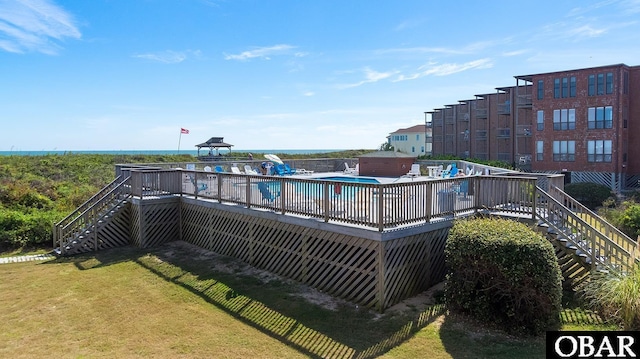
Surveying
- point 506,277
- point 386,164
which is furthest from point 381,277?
point 386,164

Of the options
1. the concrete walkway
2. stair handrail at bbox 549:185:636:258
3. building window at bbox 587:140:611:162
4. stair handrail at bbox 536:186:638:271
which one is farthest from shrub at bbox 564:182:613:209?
the concrete walkway

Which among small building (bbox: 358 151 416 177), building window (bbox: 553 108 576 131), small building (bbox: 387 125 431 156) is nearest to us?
small building (bbox: 358 151 416 177)

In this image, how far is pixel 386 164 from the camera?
2247 centimetres

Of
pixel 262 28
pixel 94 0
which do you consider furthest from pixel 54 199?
pixel 262 28

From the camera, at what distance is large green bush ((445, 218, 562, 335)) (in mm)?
Answer: 5801

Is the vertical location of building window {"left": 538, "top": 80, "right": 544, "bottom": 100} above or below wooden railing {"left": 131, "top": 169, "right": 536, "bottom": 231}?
above

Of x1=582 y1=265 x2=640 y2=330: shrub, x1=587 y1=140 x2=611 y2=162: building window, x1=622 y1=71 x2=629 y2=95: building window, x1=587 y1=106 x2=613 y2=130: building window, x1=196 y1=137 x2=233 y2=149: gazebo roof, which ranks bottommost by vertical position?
x1=582 y1=265 x2=640 y2=330: shrub

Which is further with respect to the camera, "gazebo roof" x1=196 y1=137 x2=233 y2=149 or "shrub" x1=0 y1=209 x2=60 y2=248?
"gazebo roof" x1=196 y1=137 x2=233 y2=149

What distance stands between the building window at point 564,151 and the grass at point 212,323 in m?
27.3

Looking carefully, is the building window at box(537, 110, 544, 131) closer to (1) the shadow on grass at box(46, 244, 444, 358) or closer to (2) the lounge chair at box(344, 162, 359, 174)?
(2) the lounge chair at box(344, 162, 359, 174)

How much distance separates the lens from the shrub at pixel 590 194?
20.9m

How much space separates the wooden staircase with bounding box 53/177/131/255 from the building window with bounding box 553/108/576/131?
29791 millimetres

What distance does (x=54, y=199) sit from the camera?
1747 centimetres

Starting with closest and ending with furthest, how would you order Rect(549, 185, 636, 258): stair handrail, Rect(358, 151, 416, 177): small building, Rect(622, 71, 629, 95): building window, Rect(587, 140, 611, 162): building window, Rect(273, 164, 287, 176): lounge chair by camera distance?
1. Rect(549, 185, 636, 258): stair handrail
2. Rect(273, 164, 287, 176): lounge chair
3. Rect(358, 151, 416, 177): small building
4. Rect(622, 71, 629, 95): building window
5. Rect(587, 140, 611, 162): building window
